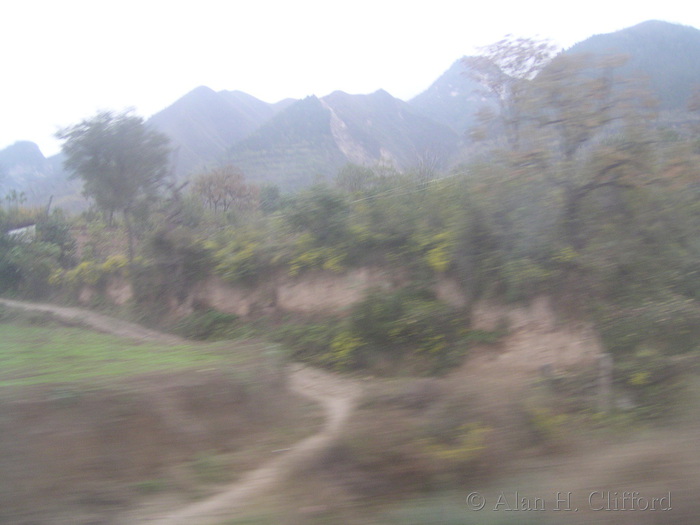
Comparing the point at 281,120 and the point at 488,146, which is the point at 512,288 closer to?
the point at 488,146

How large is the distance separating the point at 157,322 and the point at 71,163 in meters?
7.70

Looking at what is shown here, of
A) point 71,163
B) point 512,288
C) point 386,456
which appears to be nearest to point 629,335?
point 512,288

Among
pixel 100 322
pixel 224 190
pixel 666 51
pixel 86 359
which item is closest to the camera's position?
pixel 86 359

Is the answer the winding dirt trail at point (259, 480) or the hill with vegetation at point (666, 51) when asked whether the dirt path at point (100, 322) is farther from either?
the hill with vegetation at point (666, 51)

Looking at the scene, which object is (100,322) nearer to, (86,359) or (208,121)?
(86,359)

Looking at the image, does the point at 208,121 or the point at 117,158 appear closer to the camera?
the point at 117,158

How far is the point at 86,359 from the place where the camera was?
7.18 meters

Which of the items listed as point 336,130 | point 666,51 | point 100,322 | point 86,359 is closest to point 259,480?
point 86,359

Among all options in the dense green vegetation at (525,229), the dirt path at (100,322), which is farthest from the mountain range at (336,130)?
the dirt path at (100,322)

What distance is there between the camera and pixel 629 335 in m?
10.6

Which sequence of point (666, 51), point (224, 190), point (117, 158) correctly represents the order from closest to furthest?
point (666, 51)
point (117, 158)
point (224, 190)

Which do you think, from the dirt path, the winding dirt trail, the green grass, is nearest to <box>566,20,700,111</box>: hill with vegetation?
the winding dirt trail

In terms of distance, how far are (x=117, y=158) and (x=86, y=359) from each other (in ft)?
55.4

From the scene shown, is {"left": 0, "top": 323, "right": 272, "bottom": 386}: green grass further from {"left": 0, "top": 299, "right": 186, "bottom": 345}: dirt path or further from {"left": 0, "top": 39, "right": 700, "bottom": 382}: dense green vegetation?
{"left": 0, "top": 299, "right": 186, "bottom": 345}: dirt path
